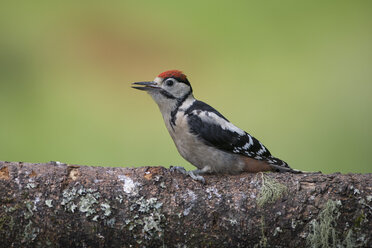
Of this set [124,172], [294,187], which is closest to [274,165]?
[294,187]

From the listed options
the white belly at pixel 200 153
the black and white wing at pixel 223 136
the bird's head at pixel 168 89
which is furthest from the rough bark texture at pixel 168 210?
the bird's head at pixel 168 89

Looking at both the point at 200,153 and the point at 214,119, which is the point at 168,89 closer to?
the point at 214,119

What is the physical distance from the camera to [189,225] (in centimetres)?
214

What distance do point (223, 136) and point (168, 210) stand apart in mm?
782

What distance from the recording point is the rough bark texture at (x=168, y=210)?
2.05 meters

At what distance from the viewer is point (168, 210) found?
2.15m

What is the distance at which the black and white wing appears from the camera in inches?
110

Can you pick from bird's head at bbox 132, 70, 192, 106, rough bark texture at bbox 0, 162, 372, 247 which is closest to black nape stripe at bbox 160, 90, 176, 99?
bird's head at bbox 132, 70, 192, 106

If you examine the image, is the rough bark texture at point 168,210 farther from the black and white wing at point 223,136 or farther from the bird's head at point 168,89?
the bird's head at point 168,89

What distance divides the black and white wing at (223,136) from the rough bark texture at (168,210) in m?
0.54

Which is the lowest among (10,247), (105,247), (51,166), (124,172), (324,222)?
(10,247)

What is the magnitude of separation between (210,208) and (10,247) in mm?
884

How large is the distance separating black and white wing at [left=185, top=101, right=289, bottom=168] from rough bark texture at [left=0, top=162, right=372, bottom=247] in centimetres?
54

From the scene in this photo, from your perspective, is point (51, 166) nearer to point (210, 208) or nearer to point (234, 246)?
point (210, 208)
